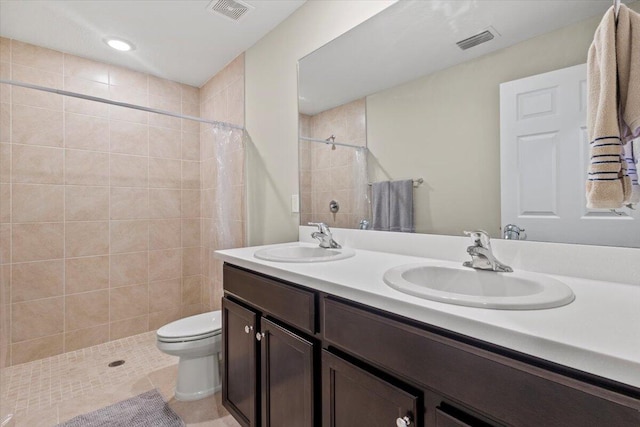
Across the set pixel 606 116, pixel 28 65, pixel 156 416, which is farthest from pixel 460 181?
pixel 28 65

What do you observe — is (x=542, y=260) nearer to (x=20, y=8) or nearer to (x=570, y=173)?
(x=570, y=173)

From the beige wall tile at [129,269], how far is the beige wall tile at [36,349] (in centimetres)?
52

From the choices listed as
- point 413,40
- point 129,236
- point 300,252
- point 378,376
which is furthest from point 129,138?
point 378,376

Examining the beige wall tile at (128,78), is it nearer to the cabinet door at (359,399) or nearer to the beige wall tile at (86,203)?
the beige wall tile at (86,203)

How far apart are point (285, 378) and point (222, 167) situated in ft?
5.19

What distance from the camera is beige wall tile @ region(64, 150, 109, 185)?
2.41 meters

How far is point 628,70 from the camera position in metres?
0.73

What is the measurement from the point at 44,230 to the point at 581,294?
10.3 feet

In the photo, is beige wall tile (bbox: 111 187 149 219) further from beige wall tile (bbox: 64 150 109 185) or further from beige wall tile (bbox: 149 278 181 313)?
beige wall tile (bbox: 149 278 181 313)

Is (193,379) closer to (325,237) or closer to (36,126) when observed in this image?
(325,237)

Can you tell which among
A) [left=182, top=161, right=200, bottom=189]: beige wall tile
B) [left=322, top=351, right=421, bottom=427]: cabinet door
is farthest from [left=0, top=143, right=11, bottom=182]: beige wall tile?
[left=322, top=351, right=421, bottom=427]: cabinet door

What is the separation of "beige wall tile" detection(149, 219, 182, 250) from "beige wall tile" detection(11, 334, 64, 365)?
94 cm

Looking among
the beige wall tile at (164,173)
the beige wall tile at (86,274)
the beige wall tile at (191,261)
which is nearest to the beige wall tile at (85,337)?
the beige wall tile at (86,274)

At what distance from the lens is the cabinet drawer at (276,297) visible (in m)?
1.07
